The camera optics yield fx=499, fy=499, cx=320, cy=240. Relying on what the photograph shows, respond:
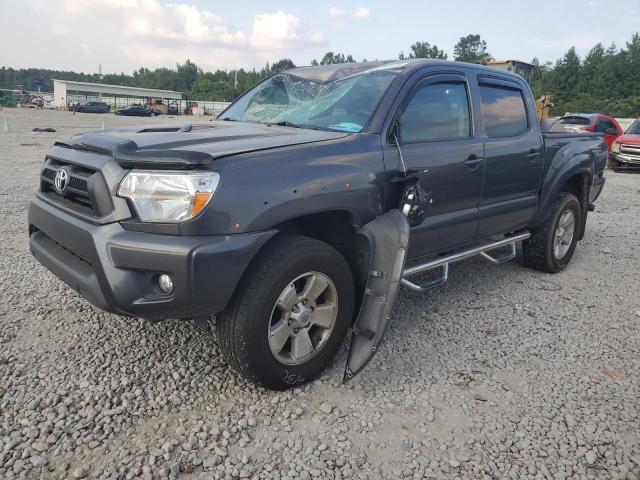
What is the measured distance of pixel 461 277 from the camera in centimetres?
486

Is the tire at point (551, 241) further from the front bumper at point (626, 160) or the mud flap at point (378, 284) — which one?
the front bumper at point (626, 160)

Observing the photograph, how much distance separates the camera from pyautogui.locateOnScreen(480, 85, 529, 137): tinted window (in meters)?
4.02

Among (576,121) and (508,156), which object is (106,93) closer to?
(576,121)

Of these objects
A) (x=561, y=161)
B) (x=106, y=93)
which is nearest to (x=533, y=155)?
(x=561, y=161)

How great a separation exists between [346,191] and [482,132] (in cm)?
166

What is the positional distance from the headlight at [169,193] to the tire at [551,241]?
3671 millimetres

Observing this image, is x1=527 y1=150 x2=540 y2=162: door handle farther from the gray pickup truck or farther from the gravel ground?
the gravel ground

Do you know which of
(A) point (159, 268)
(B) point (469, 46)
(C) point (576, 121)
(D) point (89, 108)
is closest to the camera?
(A) point (159, 268)

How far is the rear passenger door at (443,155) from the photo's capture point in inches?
131

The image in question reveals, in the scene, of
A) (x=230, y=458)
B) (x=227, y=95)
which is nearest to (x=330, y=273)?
(x=230, y=458)

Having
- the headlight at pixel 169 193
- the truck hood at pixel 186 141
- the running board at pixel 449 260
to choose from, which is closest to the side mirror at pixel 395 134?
the truck hood at pixel 186 141

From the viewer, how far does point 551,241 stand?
488 centimetres

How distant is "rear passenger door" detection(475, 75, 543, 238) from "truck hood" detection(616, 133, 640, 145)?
38.3ft

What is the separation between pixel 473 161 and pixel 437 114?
0.45m
